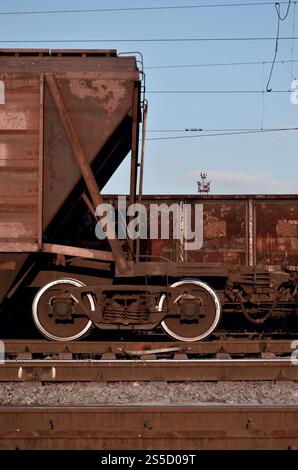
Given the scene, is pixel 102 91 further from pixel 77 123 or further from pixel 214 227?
pixel 214 227

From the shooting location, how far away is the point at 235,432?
4.15 meters

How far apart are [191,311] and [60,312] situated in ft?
6.70

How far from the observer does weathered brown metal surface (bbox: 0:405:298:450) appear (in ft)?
13.6

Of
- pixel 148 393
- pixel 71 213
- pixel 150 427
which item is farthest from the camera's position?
pixel 71 213

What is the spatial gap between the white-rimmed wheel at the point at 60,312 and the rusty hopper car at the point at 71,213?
2 cm

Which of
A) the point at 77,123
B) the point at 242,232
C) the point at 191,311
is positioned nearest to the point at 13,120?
the point at 77,123

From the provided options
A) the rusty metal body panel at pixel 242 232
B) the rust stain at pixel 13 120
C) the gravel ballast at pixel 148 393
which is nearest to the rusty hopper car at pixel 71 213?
the rust stain at pixel 13 120

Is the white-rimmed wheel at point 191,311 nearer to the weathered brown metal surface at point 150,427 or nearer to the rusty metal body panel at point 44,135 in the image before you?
the rusty metal body panel at point 44,135

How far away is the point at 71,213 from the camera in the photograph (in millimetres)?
8688

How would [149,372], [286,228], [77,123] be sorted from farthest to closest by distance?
[286,228]
[77,123]
[149,372]

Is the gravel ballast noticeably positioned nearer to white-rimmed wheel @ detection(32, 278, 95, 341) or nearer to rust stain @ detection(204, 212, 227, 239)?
white-rimmed wheel @ detection(32, 278, 95, 341)
